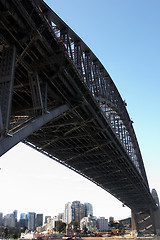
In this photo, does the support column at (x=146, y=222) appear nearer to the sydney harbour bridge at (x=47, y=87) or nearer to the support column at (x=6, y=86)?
the sydney harbour bridge at (x=47, y=87)

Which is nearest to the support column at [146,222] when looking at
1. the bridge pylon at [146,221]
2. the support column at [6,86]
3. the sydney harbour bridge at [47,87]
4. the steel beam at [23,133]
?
the bridge pylon at [146,221]

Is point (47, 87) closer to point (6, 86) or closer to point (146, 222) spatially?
point (6, 86)

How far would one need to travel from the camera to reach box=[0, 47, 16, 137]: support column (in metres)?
12.8

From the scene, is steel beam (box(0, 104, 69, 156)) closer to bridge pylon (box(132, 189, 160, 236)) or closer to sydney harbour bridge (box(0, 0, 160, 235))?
sydney harbour bridge (box(0, 0, 160, 235))

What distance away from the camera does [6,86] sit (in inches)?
542

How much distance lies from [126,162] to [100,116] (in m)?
22.8

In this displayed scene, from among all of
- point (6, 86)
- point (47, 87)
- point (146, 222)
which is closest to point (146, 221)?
point (146, 222)

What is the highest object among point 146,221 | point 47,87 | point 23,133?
point 47,87

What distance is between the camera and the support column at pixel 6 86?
41.9 ft

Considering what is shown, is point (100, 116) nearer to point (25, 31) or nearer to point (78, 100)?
point (78, 100)

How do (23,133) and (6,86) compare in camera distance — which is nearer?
(6,86)

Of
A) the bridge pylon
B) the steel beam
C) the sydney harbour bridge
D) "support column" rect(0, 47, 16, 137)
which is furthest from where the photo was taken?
the bridge pylon

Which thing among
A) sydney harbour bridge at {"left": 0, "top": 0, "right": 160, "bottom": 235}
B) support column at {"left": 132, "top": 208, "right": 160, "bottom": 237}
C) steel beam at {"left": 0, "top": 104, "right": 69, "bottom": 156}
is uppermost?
sydney harbour bridge at {"left": 0, "top": 0, "right": 160, "bottom": 235}

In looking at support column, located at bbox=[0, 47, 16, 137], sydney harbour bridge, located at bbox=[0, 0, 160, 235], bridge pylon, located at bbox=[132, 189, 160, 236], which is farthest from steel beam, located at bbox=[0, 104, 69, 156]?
bridge pylon, located at bbox=[132, 189, 160, 236]
